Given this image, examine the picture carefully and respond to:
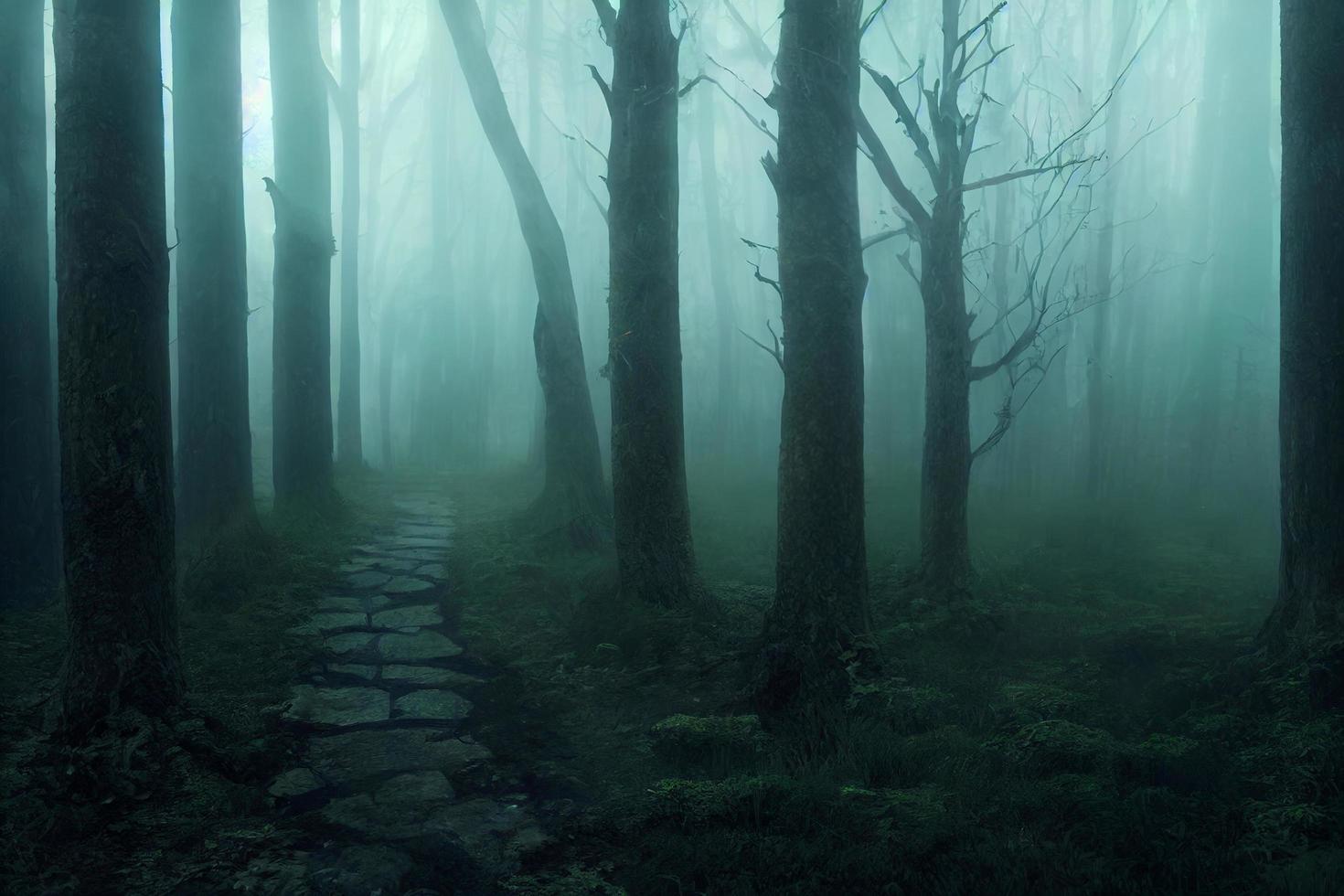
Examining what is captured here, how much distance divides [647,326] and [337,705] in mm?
3493

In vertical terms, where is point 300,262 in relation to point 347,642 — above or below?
above

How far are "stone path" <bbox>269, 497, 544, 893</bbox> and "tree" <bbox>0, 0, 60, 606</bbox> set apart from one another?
2166mm

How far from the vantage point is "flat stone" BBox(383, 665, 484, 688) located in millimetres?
5523

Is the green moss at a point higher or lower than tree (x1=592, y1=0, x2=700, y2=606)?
lower

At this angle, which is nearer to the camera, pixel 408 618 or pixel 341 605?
pixel 408 618

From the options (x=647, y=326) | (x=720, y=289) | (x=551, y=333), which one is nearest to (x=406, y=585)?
(x=647, y=326)

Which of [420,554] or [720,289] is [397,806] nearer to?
[420,554]

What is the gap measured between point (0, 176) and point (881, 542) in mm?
9002

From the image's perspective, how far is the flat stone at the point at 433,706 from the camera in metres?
4.93

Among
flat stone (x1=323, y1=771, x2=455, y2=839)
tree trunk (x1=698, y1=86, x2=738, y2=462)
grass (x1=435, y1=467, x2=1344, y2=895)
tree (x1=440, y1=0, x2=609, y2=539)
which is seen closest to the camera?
grass (x1=435, y1=467, x2=1344, y2=895)

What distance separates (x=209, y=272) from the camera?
27.0ft

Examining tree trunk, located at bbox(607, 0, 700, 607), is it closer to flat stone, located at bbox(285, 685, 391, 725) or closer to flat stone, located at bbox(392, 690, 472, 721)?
flat stone, located at bbox(392, 690, 472, 721)

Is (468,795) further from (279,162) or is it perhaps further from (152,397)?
(279,162)

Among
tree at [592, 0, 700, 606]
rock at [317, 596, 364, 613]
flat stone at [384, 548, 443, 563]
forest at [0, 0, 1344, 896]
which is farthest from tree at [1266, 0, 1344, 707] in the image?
flat stone at [384, 548, 443, 563]
